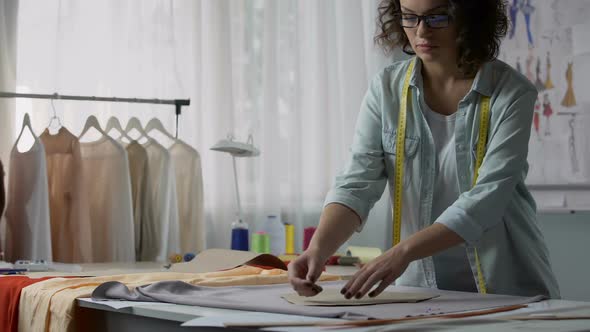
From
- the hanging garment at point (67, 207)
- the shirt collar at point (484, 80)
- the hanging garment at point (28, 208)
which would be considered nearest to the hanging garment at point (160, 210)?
the hanging garment at point (67, 207)

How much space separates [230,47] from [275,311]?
8.67 ft

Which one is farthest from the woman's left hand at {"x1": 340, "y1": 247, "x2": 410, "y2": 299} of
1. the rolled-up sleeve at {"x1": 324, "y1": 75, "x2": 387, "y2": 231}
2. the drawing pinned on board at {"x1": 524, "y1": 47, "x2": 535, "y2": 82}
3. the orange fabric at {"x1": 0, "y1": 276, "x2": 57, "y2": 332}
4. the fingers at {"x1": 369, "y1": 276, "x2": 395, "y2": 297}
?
the drawing pinned on board at {"x1": 524, "y1": 47, "x2": 535, "y2": 82}

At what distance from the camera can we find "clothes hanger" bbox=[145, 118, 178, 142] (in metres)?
3.45

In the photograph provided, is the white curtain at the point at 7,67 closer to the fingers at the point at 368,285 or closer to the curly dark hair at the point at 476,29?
the curly dark hair at the point at 476,29

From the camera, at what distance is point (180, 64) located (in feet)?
12.3

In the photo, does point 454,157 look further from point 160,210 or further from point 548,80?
point 548,80

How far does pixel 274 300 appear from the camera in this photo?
58.5 inches

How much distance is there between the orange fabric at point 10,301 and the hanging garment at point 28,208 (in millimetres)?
971

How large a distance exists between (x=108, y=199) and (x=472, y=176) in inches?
69.3

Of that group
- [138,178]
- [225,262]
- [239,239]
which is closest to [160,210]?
[138,178]

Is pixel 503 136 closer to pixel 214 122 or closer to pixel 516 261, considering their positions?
pixel 516 261

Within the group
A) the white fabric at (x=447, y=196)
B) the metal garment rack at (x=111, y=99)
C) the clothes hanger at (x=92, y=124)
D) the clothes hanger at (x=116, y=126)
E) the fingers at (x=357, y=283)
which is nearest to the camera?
the fingers at (x=357, y=283)

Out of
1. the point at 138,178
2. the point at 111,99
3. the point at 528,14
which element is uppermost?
the point at 528,14

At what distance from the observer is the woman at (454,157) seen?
1.69 metres
